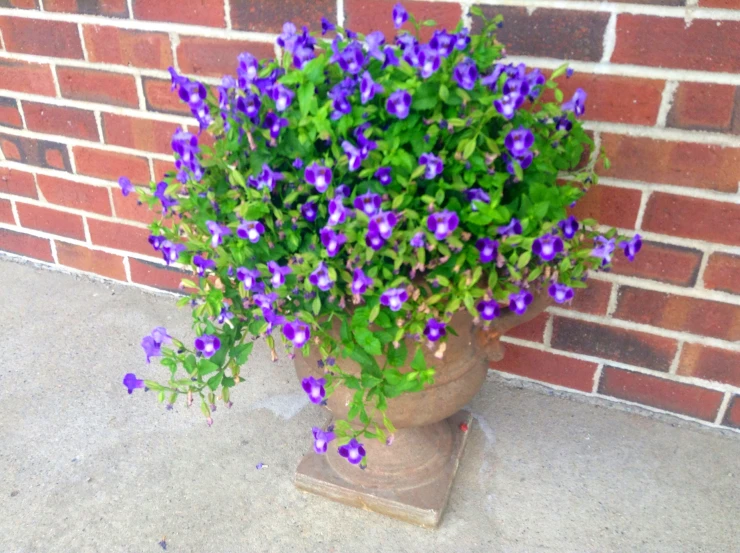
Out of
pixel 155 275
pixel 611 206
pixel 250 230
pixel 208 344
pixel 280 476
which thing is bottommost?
pixel 280 476

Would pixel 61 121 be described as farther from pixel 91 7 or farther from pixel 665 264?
pixel 665 264

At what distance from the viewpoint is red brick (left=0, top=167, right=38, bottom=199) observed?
2057 millimetres

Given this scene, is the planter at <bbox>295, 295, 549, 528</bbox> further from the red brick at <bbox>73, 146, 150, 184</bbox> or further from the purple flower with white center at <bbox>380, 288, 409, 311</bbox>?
the red brick at <bbox>73, 146, 150, 184</bbox>

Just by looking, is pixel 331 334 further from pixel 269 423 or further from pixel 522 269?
pixel 269 423

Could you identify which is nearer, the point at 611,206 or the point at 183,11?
the point at 611,206

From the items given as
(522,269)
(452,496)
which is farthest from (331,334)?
(452,496)

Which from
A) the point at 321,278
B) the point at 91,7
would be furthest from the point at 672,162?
the point at 91,7

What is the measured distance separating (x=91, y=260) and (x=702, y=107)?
1713mm

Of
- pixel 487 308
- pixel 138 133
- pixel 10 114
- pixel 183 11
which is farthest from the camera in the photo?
pixel 10 114

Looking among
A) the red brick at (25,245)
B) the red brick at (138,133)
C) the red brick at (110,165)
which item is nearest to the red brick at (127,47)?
the red brick at (138,133)

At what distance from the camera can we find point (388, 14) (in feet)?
4.59

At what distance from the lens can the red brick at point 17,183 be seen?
2.06m

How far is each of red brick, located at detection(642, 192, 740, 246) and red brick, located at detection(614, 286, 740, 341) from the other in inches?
5.8

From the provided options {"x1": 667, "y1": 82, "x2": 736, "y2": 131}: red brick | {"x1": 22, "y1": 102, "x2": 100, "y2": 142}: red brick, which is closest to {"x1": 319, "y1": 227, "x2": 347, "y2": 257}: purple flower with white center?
{"x1": 667, "y1": 82, "x2": 736, "y2": 131}: red brick
